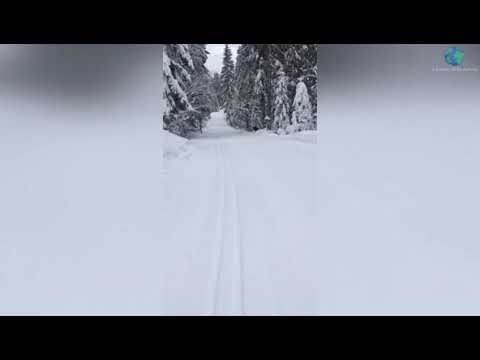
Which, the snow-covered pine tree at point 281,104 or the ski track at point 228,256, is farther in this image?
the snow-covered pine tree at point 281,104

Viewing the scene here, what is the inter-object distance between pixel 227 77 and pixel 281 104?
0.76 meters

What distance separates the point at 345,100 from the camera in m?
2.71

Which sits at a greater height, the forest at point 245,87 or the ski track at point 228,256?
the forest at point 245,87

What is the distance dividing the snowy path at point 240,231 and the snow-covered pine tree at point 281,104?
0.75 ft

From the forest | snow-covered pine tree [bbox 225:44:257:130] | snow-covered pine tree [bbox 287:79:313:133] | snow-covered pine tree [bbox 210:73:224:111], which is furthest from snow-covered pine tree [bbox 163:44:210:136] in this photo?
snow-covered pine tree [bbox 287:79:313:133]

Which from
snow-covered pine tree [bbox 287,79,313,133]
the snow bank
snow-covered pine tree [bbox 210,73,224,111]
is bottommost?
the snow bank

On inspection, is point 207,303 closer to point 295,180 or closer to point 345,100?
point 295,180

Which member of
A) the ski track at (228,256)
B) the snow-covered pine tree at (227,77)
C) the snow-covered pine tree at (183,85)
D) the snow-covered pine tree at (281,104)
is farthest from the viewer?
the snow-covered pine tree at (281,104)

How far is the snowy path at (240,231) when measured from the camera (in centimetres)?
240

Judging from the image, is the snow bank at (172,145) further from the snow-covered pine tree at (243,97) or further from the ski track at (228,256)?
the snow-covered pine tree at (243,97)

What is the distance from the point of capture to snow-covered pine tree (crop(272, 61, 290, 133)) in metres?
3.02

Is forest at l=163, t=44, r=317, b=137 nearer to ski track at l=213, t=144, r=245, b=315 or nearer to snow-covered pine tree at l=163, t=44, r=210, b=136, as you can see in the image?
snow-covered pine tree at l=163, t=44, r=210, b=136

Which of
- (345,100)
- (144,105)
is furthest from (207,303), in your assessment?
(345,100)

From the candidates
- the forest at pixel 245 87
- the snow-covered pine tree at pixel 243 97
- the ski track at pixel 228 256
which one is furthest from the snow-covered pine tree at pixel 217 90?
the ski track at pixel 228 256
